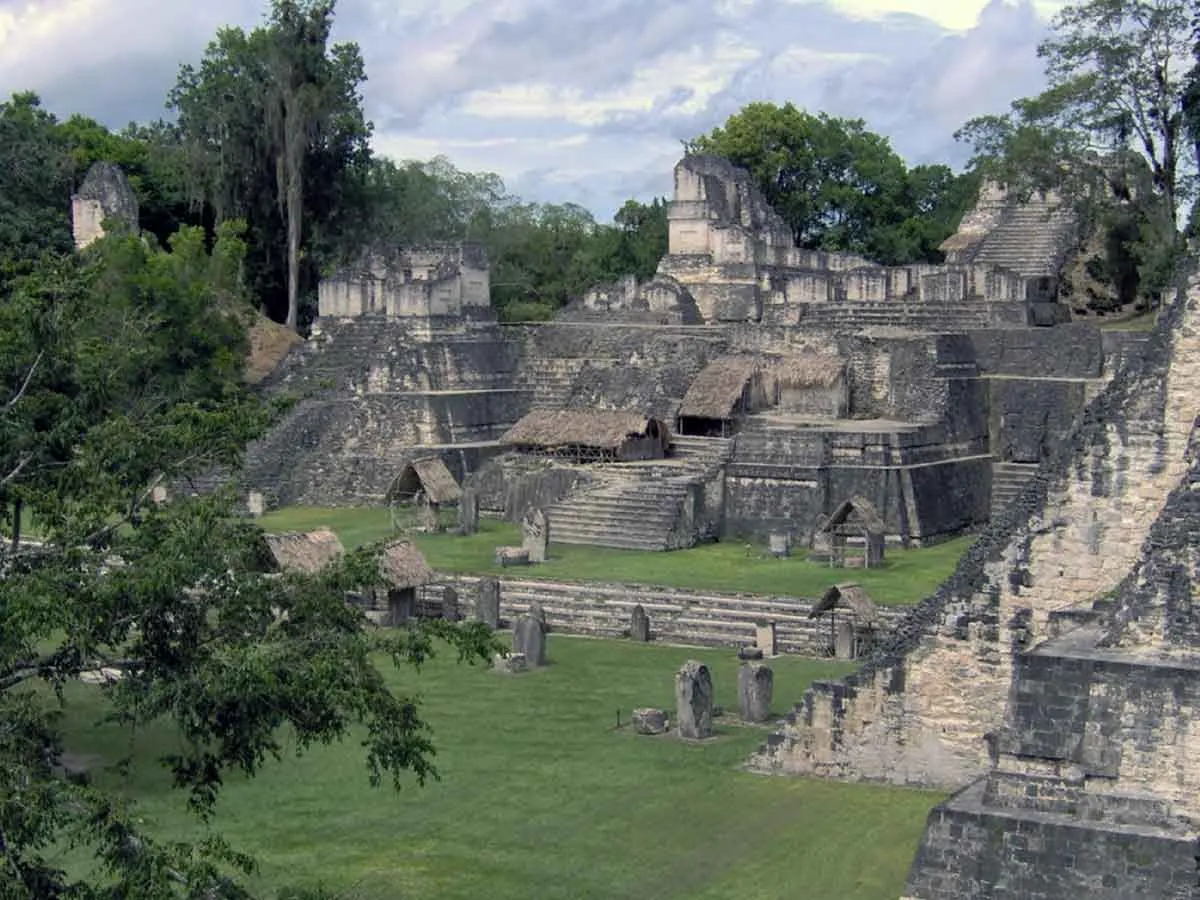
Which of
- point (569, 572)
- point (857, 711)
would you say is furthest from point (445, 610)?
point (857, 711)

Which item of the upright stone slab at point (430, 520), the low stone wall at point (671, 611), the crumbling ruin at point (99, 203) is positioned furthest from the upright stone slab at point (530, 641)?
the crumbling ruin at point (99, 203)

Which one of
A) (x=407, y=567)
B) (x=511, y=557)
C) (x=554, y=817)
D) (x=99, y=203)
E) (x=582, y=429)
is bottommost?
(x=554, y=817)

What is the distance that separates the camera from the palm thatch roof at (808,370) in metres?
30.6

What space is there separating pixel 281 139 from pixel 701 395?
15.0 metres

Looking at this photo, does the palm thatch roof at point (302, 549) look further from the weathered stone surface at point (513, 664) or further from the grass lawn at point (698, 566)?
the grass lawn at point (698, 566)

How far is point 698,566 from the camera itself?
2583 cm

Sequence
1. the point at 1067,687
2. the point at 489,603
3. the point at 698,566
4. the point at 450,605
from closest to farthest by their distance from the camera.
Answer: the point at 1067,687 < the point at 489,603 < the point at 450,605 < the point at 698,566

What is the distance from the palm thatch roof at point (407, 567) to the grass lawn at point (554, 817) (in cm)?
379

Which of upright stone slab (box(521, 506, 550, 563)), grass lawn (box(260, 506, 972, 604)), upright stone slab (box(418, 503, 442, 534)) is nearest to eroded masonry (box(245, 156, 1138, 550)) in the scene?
grass lawn (box(260, 506, 972, 604))

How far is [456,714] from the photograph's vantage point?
717 inches

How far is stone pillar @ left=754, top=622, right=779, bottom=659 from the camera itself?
816 inches

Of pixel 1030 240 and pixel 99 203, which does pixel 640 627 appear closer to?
Result: pixel 1030 240

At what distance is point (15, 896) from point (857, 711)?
8.28m

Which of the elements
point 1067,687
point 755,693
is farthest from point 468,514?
point 1067,687
